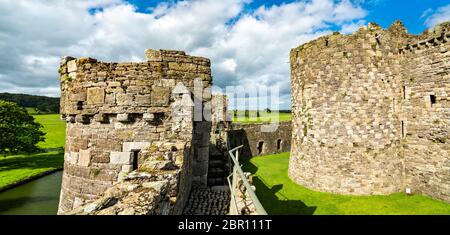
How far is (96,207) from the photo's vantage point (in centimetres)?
366

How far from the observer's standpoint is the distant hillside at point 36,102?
84.1 m

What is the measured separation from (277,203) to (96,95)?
9.74 metres

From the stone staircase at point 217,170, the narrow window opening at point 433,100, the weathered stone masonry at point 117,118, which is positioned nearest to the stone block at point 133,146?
the weathered stone masonry at point 117,118

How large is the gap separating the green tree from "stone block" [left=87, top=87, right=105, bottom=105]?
2734 centimetres

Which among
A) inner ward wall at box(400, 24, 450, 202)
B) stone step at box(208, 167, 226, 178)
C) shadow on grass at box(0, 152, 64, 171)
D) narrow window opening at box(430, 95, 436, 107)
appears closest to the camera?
stone step at box(208, 167, 226, 178)

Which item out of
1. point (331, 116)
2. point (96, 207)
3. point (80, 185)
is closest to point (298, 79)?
point (331, 116)

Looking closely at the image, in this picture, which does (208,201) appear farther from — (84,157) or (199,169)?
(84,157)

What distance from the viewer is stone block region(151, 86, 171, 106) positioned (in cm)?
747

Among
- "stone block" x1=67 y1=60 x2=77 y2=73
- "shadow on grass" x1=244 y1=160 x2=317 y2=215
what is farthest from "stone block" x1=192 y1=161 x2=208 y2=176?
"stone block" x1=67 y1=60 x2=77 y2=73

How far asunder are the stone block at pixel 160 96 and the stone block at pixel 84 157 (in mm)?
2290

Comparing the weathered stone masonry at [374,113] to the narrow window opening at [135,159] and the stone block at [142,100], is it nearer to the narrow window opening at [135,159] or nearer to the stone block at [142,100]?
the stone block at [142,100]

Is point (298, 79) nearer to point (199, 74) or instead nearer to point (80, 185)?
point (199, 74)

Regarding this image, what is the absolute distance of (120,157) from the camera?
7.31 metres

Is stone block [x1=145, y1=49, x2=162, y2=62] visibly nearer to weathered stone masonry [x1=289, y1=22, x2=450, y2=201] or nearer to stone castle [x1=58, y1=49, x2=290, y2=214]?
stone castle [x1=58, y1=49, x2=290, y2=214]
